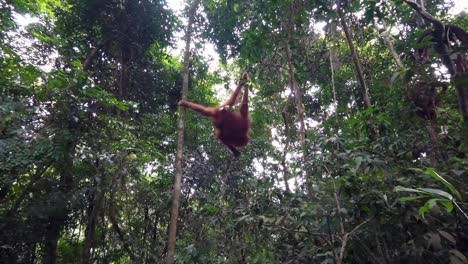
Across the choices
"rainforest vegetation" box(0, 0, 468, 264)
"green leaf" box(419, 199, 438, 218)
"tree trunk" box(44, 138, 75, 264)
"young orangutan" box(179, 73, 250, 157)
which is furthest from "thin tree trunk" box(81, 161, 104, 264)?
"green leaf" box(419, 199, 438, 218)

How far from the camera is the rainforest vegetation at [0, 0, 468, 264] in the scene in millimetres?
2604

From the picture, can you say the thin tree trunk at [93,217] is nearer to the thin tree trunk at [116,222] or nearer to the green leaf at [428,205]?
the thin tree trunk at [116,222]

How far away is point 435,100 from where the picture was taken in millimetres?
3033

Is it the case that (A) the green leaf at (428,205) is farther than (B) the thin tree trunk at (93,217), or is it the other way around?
(B) the thin tree trunk at (93,217)

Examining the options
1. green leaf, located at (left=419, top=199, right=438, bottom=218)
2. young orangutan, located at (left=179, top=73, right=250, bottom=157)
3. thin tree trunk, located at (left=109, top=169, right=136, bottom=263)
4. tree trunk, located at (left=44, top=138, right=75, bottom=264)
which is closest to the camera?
green leaf, located at (left=419, top=199, right=438, bottom=218)

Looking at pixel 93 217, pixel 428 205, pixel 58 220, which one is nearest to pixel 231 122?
pixel 93 217

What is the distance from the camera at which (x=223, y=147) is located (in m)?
6.46

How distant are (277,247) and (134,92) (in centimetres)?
451

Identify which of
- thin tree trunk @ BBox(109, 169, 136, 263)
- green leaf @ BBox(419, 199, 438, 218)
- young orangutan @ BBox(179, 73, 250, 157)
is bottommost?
green leaf @ BBox(419, 199, 438, 218)

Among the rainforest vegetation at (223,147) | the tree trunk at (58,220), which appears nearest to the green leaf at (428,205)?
the rainforest vegetation at (223,147)

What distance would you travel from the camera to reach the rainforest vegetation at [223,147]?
260 centimetres

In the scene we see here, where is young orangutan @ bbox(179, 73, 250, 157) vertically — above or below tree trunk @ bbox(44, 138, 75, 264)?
above

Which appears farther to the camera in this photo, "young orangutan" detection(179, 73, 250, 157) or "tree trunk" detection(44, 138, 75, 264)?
"young orangutan" detection(179, 73, 250, 157)

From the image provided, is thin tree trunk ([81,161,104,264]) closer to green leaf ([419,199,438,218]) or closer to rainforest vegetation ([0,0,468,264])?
rainforest vegetation ([0,0,468,264])
